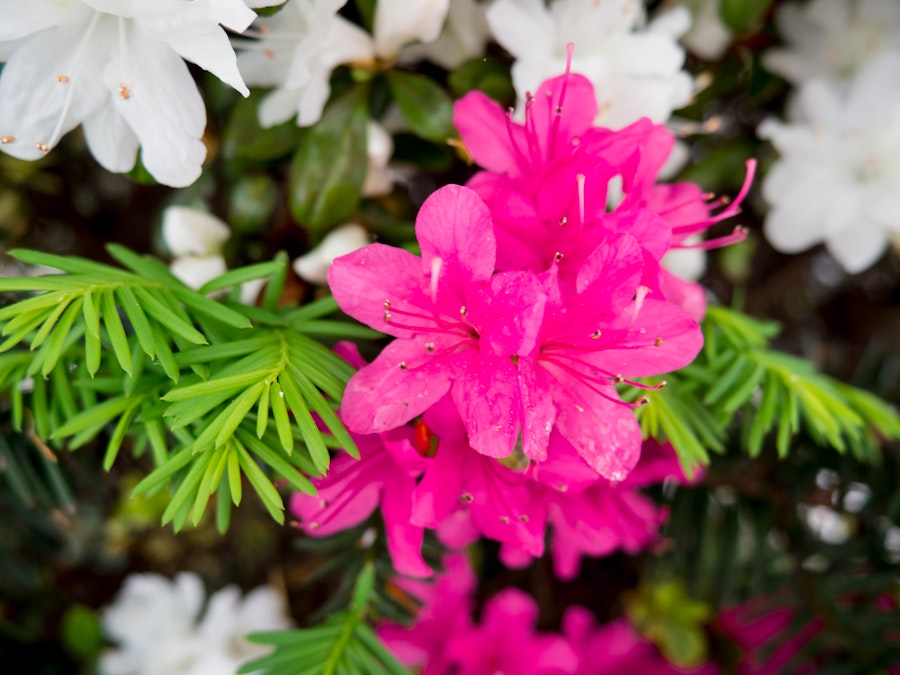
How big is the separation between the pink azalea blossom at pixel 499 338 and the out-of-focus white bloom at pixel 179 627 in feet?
1.89

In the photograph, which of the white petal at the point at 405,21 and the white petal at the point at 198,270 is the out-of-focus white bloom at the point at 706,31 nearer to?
the white petal at the point at 405,21

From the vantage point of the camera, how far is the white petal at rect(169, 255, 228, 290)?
71cm

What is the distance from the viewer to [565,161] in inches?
22.0

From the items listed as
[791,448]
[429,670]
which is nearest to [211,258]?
[429,670]

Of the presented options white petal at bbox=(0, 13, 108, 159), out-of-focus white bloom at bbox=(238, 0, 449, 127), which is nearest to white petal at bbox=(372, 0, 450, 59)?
out-of-focus white bloom at bbox=(238, 0, 449, 127)

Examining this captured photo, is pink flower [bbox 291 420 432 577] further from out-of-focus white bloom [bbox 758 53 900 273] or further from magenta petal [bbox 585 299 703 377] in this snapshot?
out-of-focus white bloom [bbox 758 53 900 273]

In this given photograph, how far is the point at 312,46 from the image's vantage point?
654mm

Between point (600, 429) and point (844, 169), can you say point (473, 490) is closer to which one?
point (600, 429)

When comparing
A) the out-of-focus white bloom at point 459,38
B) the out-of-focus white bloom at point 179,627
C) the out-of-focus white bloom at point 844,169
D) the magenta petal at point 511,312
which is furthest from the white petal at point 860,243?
the out-of-focus white bloom at point 179,627

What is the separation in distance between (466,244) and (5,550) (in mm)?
680

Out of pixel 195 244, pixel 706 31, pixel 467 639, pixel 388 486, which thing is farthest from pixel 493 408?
pixel 706 31

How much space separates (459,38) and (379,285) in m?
0.34

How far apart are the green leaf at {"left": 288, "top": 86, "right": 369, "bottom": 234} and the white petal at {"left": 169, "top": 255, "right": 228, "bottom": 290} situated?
9 cm

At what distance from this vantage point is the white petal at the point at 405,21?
0.66 m
